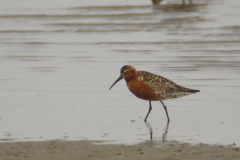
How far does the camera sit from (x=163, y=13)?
30891mm

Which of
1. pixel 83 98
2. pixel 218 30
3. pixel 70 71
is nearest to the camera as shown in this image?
pixel 83 98

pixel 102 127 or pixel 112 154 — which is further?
pixel 102 127

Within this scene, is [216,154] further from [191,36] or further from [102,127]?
[191,36]

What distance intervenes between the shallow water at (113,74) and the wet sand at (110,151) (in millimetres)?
380

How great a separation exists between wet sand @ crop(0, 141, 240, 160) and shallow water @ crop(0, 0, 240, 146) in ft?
1.25

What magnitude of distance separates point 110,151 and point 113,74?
6.41 m

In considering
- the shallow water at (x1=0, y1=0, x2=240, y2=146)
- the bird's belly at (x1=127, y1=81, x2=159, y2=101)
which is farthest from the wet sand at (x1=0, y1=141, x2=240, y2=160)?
the bird's belly at (x1=127, y1=81, x2=159, y2=101)

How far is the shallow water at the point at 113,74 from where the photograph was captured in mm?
7234

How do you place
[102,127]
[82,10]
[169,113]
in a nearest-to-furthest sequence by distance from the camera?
1. [102,127]
2. [169,113]
3. [82,10]

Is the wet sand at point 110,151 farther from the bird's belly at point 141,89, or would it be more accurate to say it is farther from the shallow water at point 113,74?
the bird's belly at point 141,89

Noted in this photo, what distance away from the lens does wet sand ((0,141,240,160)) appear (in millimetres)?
5621

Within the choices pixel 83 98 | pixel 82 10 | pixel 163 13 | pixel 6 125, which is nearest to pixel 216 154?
pixel 6 125

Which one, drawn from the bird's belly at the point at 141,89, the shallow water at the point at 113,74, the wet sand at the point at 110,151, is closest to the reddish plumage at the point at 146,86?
the bird's belly at the point at 141,89

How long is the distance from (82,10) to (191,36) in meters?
15.2
